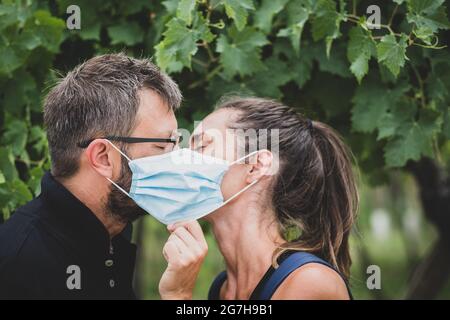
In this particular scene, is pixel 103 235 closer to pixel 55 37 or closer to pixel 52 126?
pixel 52 126

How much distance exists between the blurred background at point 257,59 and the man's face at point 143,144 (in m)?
0.20

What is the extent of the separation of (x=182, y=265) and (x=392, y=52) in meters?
1.34

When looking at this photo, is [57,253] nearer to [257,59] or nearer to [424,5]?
[257,59]

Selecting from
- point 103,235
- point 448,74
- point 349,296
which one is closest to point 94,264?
point 103,235

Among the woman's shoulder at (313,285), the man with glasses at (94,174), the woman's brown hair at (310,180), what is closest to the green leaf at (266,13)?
the woman's brown hair at (310,180)

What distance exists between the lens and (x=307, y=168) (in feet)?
10.3

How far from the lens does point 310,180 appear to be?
3148mm

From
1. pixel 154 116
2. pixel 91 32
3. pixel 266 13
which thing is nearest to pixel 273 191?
pixel 154 116

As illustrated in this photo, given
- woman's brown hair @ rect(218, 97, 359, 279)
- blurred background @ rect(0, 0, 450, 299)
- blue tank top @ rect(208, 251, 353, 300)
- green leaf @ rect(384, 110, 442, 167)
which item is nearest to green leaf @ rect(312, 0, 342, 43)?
blurred background @ rect(0, 0, 450, 299)

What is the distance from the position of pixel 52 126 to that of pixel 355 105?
162cm

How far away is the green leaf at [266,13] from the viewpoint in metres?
3.45

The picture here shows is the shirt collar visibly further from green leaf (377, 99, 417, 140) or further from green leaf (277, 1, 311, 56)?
green leaf (377, 99, 417, 140)

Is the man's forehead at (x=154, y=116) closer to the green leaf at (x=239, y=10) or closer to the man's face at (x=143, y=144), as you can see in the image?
the man's face at (x=143, y=144)

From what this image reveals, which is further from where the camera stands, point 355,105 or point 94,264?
point 355,105
